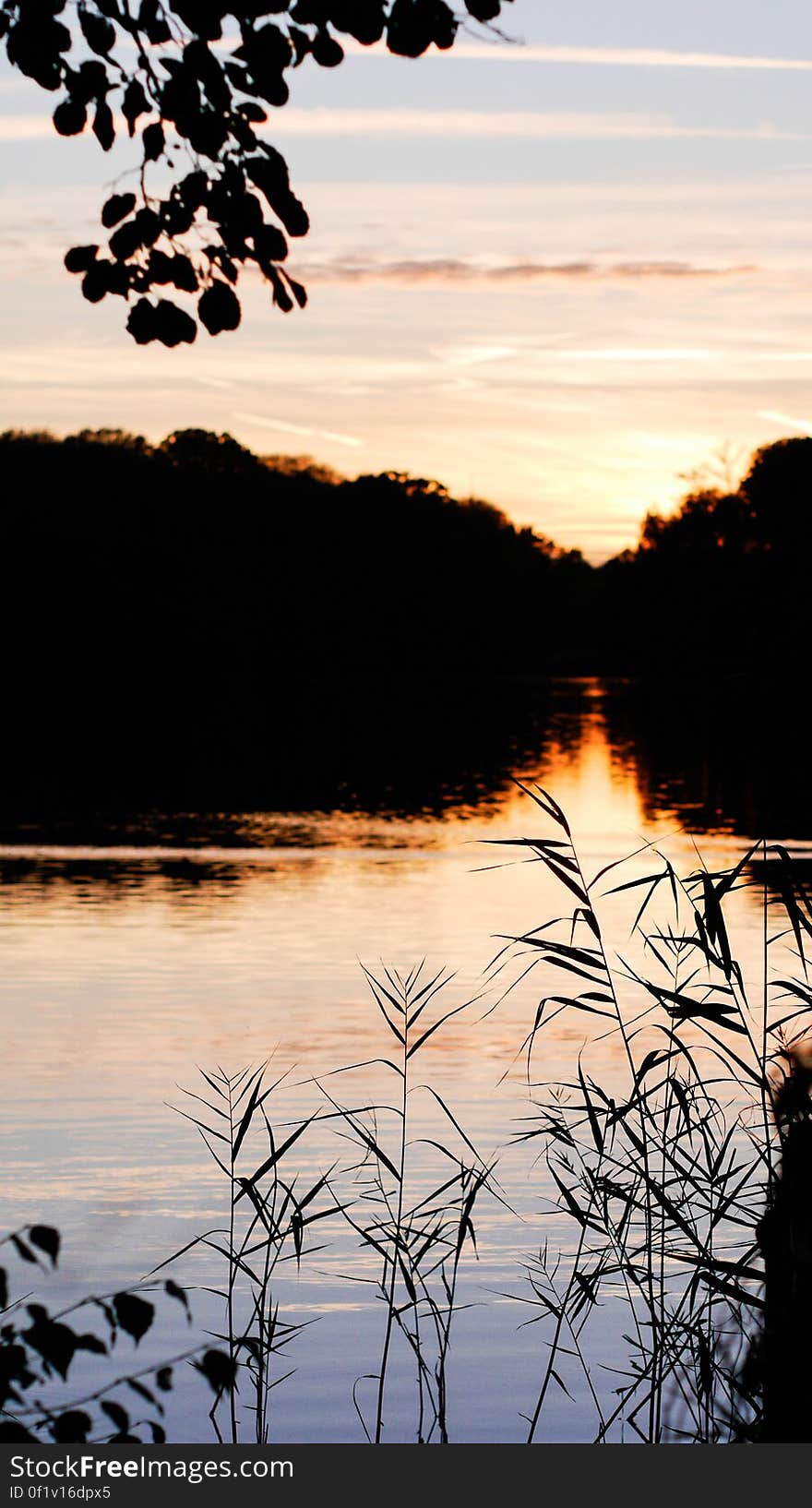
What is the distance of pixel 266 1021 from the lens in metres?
12.7

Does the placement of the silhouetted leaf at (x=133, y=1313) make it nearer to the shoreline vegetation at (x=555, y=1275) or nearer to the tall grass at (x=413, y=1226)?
the shoreline vegetation at (x=555, y=1275)

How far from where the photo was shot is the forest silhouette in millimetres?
36781

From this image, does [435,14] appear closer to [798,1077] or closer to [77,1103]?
[798,1077]

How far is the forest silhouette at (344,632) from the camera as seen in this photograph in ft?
121

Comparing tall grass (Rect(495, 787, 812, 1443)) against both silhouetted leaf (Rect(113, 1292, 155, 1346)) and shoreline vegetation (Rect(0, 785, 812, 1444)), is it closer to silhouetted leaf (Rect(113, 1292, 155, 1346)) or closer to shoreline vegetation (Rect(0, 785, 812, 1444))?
shoreline vegetation (Rect(0, 785, 812, 1444))

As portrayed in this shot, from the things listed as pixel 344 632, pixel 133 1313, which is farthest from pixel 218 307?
pixel 344 632

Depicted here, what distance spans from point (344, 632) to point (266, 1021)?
102485 millimetres

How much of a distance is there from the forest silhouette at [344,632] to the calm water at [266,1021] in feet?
16.8

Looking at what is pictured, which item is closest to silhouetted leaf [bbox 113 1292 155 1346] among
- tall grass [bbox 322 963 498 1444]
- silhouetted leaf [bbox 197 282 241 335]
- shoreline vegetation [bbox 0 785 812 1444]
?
shoreline vegetation [bbox 0 785 812 1444]

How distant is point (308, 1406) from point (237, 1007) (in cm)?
708

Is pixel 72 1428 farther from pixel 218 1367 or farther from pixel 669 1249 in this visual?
pixel 669 1249

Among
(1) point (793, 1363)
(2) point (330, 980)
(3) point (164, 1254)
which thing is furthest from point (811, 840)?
(1) point (793, 1363)

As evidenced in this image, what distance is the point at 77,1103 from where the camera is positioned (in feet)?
33.4

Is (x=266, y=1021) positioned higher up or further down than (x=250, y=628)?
further down
